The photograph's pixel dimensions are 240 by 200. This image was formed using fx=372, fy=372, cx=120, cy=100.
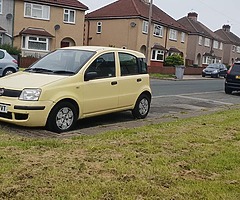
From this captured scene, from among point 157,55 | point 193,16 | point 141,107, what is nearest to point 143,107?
point 141,107

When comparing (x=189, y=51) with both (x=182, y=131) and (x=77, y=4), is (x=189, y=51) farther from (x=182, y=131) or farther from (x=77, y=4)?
(x=182, y=131)

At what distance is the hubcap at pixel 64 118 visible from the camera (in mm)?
7084

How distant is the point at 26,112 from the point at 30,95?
0.32 metres

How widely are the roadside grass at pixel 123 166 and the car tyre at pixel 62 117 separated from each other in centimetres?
87

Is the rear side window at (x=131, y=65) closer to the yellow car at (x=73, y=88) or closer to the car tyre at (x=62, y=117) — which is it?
the yellow car at (x=73, y=88)

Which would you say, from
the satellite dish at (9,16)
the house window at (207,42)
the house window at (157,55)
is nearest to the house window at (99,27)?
the house window at (157,55)

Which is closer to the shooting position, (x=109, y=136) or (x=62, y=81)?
(x=109, y=136)

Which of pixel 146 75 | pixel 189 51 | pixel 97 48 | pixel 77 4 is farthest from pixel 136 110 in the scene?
pixel 189 51

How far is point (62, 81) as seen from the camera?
7.13m

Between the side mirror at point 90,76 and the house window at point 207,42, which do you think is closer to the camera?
the side mirror at point 90,76

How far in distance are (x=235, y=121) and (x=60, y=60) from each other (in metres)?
4.27

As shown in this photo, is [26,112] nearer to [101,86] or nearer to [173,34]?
[101,86]

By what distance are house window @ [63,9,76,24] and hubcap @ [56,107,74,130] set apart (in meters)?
32.8

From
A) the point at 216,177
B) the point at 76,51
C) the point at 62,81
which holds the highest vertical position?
the point at 76,51
